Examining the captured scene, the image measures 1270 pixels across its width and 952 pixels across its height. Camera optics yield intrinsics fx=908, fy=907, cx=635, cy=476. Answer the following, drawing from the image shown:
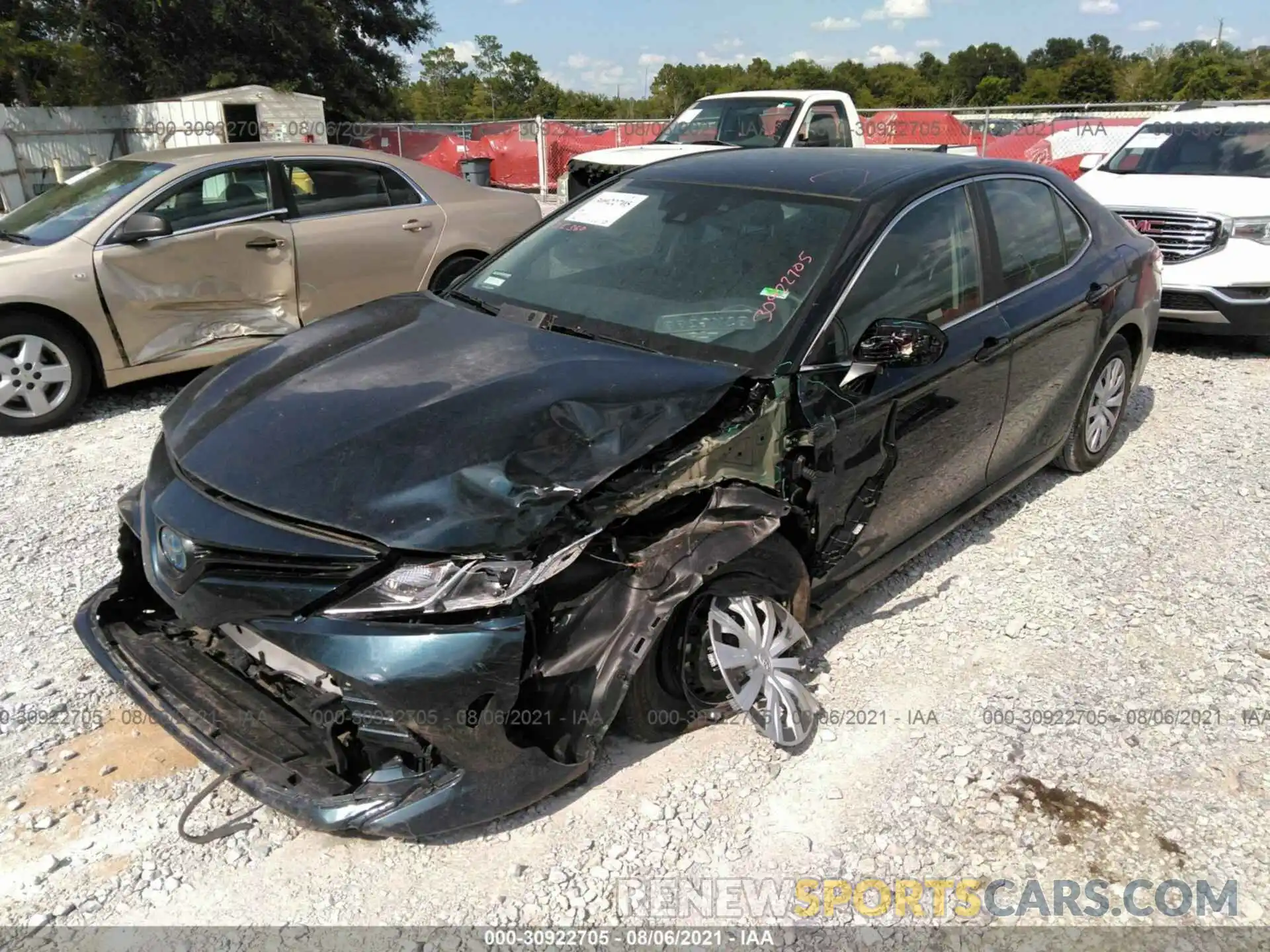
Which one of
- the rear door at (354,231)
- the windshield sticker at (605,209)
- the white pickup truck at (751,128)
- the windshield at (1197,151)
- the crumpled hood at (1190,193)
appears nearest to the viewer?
the windshield sticker at (605,209)

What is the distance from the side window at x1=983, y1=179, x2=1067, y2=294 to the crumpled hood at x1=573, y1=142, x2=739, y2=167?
5621mm

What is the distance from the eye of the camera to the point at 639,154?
9867mm

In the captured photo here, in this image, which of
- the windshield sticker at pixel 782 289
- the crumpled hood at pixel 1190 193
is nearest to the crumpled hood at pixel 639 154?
the crumpled hood at pixel 1190 193

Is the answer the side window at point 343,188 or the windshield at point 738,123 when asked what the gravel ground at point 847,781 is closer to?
the side window at point 343,188

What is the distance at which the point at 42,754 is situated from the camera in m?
2.87

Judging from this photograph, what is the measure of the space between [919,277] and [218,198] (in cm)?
481

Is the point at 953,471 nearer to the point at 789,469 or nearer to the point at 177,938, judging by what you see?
the point at 789,469

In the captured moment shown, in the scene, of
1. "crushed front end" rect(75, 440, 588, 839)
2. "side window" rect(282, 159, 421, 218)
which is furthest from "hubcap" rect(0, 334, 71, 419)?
"crushed front end" rect(75, 440, 588, 839)

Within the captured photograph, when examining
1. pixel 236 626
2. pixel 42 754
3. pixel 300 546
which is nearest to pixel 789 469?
pixel 300 546

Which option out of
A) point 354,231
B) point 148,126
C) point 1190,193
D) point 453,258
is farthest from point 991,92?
point 354,231

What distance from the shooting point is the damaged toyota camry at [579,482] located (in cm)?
226

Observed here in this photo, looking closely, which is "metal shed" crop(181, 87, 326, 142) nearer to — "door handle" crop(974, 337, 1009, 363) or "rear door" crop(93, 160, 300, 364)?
"rear door" crop(93, 160, 300, 364)

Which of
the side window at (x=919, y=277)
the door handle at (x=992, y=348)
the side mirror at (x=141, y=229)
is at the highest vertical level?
the side mirror at (x=141, y=229)

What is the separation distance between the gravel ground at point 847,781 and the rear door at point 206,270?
1.89m
